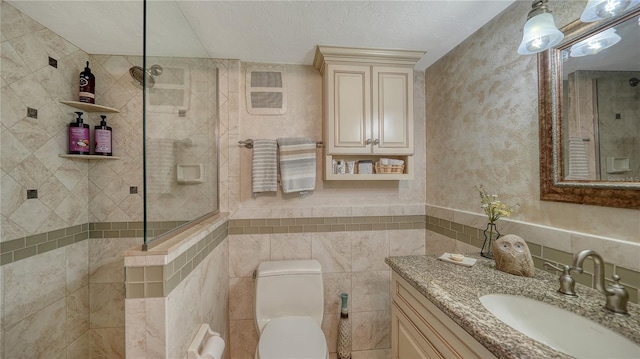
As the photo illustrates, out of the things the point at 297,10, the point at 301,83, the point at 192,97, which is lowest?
the point at 192,97

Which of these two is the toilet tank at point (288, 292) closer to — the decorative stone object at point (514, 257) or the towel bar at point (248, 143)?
the towel bar at point (248, 143)

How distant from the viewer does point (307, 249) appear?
5.76 feet

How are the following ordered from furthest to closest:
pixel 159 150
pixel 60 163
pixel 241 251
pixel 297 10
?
pixel 241 251, pixel 60 163, pixel 297 10, pixel 159 150

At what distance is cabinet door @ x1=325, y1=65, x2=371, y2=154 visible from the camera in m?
1.60

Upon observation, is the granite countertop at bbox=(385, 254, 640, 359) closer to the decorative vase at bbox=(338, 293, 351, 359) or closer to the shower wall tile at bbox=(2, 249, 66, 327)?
the decorative vase at bbox=(338, 293, 351, 359)

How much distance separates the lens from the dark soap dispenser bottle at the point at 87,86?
1.44 m

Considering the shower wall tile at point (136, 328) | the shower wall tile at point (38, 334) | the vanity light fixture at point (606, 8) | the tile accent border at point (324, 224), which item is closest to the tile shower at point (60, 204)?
the shower wall tile at point (38, 334)

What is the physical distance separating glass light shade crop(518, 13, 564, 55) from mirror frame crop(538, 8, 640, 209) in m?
0.11

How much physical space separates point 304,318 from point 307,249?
0.45 meters

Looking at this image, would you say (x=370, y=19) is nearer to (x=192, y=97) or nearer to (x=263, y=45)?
(x=263, y=45)

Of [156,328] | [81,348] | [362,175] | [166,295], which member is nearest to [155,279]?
[166,295]

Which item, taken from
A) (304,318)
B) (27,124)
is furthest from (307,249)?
(27,124)

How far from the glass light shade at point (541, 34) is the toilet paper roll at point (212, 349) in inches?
71.8

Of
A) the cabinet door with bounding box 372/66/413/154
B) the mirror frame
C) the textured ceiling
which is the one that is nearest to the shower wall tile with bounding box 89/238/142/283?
the textured ceiling
